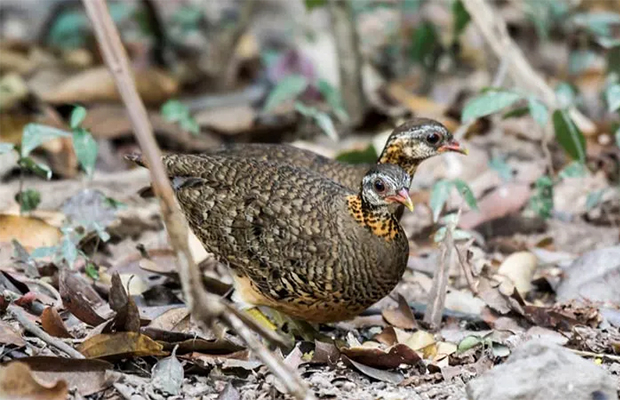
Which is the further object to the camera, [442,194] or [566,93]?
[566,93]

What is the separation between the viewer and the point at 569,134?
5.68 meters

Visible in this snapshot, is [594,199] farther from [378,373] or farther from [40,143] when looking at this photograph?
[40,143]

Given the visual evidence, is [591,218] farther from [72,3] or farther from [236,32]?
[72,3]

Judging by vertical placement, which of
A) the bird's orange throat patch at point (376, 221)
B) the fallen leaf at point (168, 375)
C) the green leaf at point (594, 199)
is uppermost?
the bird's orange throat patch at point (376, 221)

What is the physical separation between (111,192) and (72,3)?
12.8 ft

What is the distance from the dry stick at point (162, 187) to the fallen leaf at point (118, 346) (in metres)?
0.85

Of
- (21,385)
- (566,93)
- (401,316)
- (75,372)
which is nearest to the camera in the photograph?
(21,385)

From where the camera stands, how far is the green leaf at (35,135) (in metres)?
4.92

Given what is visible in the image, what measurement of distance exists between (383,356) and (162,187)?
1.49m

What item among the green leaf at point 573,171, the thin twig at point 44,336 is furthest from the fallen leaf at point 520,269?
the thin twig at point 44,336

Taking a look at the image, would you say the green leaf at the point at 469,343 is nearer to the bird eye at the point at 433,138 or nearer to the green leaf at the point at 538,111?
the bird eye at the point at 433,138

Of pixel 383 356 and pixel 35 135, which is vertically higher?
pixel 35 135

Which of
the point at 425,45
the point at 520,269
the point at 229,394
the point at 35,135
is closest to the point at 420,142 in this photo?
the point at 520,269

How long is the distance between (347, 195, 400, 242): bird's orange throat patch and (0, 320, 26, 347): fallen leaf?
4.68 feet
